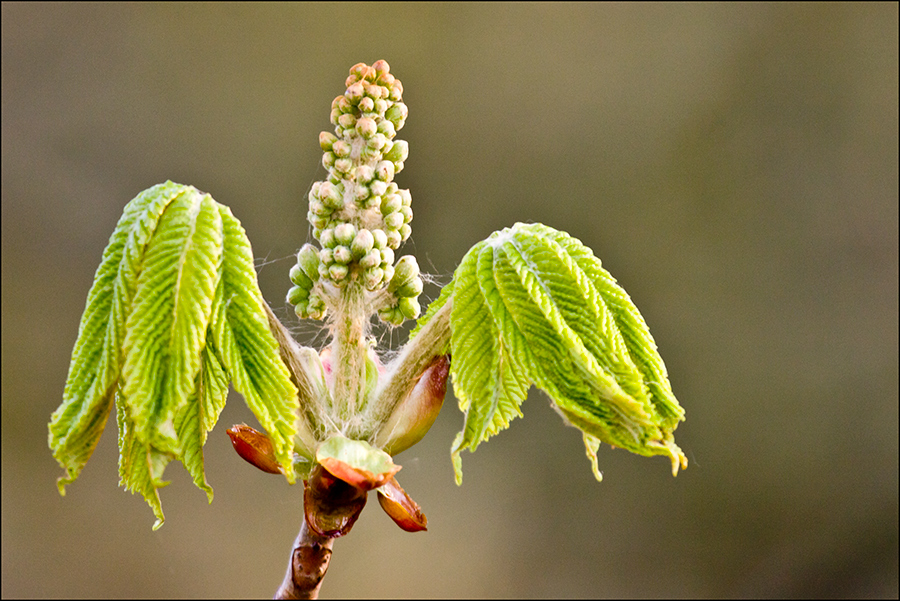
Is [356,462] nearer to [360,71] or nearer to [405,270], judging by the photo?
[405,270]

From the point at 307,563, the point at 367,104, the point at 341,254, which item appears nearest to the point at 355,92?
the point at 367,104

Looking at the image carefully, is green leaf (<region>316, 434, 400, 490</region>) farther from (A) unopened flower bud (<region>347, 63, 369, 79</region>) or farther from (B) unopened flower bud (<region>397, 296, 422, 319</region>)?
(A) unopened flower bud (<region>347, 63, 369, 79</region>)

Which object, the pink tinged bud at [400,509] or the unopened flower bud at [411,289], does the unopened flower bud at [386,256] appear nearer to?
the unopened flower bud at [411,289]

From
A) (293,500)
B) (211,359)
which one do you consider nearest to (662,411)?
(211,359)

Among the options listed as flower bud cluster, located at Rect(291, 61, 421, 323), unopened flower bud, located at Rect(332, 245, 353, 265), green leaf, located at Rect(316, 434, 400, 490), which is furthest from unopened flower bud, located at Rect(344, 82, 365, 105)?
green leaf, located at Rect(316, 434, 400, 490)

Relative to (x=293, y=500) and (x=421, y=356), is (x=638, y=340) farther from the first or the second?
(x=293, y=500)

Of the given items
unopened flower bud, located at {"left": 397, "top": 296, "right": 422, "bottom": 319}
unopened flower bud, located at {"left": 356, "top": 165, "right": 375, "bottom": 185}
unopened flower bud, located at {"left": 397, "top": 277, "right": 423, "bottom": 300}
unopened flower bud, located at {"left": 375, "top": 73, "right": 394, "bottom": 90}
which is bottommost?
unopened flower bud, located at {"left": 397, "top": 296, "right": 422, "bottom": 319}
